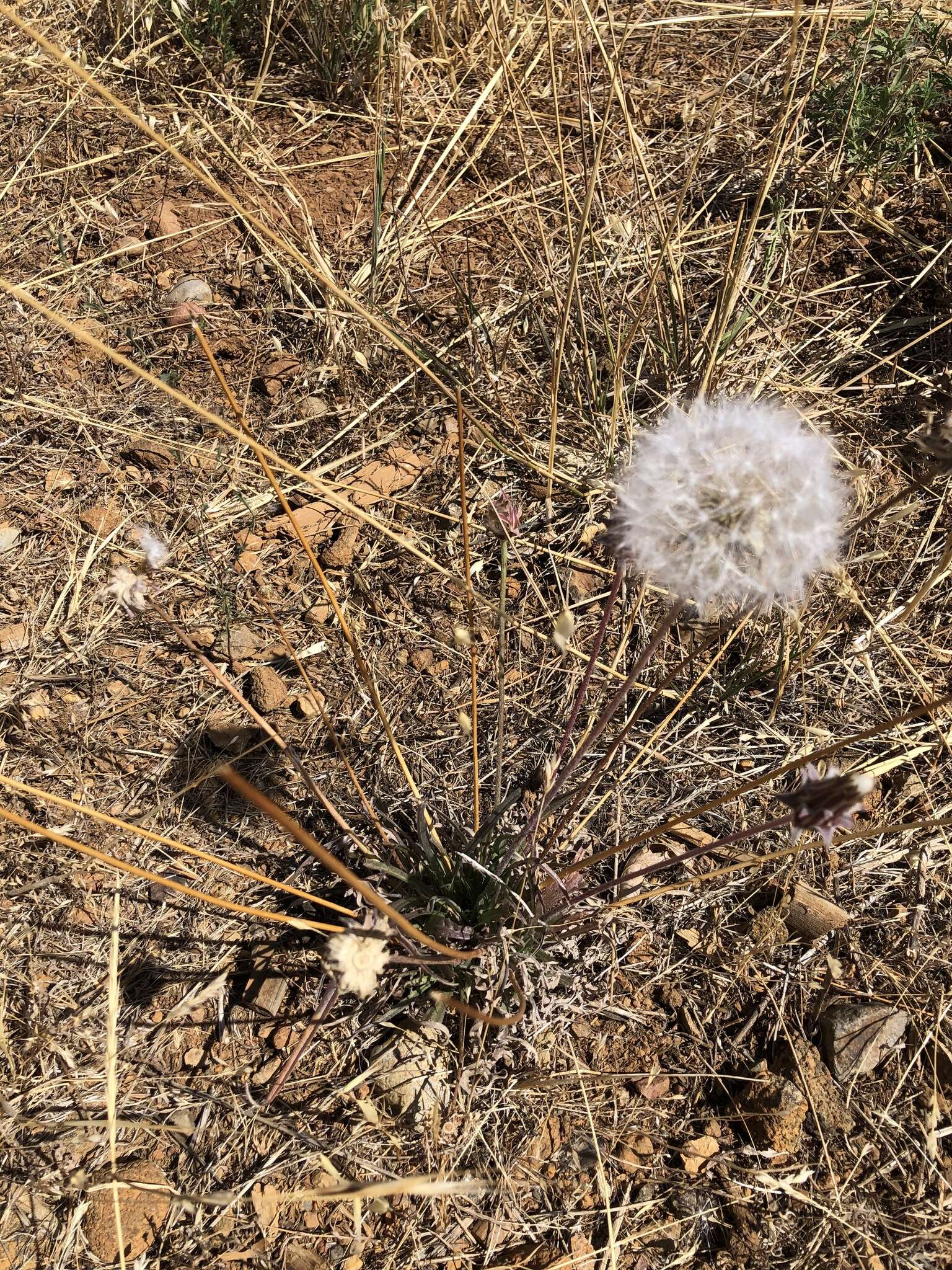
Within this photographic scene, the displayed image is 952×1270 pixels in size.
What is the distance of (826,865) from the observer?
1.90 meters

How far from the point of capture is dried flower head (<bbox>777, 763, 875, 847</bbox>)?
3.74 ft

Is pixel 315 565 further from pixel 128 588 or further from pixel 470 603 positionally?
pixel 128 588

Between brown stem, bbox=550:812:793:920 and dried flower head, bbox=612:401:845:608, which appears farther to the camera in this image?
brown stem, bbox=550:812:793:920

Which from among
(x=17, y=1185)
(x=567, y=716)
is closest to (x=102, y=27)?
(x=567, y=716)

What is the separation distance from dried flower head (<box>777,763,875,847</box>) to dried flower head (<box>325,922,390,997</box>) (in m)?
0.58

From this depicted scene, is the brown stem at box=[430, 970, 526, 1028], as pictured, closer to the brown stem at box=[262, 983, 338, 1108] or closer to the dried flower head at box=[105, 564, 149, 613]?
the brown stem at box=[262, 983, 338, 1108]

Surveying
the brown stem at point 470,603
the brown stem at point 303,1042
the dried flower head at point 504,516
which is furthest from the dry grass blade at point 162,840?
the dried flower head at point 504,516

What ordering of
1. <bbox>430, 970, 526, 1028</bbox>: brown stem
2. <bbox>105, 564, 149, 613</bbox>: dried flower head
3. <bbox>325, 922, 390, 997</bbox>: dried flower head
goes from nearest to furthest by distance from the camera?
<bbox>325, 922, 390, 997</bbox>: dried flower head → <bbox>430, 970, 526, 1028</bbox>: brown stem → <bbox>105, 564, 149, 613</bbox>: dried flower head

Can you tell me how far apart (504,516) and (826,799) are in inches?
→ 49.9

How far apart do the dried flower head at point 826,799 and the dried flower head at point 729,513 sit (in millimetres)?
275

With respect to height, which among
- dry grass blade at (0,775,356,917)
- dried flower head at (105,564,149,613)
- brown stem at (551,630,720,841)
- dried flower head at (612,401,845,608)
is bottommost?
brown stem at (551,630,720,841)

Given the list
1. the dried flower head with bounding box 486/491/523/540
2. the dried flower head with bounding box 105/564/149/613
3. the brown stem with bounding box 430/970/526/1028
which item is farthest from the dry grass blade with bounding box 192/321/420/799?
the dried flower head with bounding box 486/491/523/540

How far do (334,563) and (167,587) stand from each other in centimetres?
43

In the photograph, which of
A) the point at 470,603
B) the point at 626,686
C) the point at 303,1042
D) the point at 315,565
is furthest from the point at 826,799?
the point at 303,1042
